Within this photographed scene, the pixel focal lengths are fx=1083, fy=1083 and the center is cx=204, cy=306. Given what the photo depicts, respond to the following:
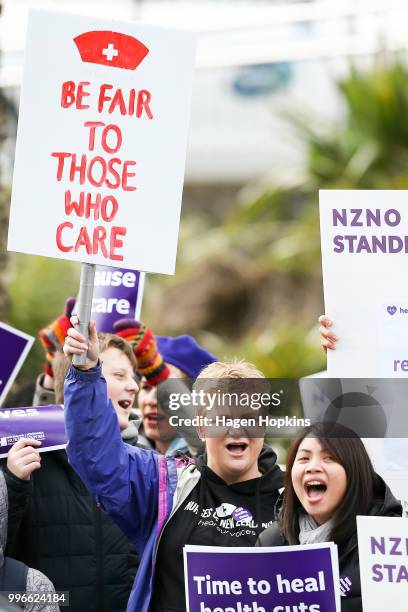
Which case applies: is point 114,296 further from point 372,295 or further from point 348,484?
point 348,484

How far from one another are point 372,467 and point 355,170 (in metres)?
8.74

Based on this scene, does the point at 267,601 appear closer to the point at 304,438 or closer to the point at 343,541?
the point at 343,541

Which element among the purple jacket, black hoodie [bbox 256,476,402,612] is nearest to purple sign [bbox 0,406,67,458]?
the purple jacket

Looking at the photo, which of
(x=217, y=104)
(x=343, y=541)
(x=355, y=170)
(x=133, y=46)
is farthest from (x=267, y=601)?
(x=217, y=104)

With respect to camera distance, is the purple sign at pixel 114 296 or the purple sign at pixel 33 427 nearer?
the purple sign at pixel 33 427

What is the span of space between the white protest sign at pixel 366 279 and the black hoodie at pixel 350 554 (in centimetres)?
45

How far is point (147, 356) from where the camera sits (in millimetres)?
4562

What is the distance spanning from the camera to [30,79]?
144 inches

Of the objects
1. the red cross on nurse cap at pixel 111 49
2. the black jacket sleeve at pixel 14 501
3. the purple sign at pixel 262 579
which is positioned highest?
the red cross on nurse cap at pixel 111 49

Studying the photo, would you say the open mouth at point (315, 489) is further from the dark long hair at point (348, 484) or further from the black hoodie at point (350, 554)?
the black hoodie at point (350, 554)

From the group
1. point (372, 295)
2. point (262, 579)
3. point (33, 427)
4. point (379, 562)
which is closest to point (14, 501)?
point (33, 427)

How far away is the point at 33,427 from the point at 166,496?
0.68 metres

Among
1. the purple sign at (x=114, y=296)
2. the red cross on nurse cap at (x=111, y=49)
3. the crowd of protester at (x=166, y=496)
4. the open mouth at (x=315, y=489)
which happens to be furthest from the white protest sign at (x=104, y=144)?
the purple sign at (x=114, y=296)

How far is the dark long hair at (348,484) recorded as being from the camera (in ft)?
11.2
